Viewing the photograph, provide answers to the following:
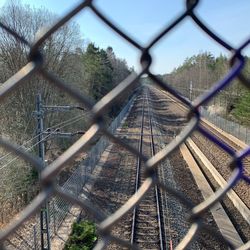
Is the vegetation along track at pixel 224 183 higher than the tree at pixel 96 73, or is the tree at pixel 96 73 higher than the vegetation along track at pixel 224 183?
the tree at pixel 96 73

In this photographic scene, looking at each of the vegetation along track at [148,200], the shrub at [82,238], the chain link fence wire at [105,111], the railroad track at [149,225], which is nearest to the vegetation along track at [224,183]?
the vegetation along track at [148,200]

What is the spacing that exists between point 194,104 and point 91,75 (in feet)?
105

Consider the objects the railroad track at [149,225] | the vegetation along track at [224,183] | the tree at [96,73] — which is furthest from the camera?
the tree at [96,73]

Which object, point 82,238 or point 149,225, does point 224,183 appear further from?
point 82,238

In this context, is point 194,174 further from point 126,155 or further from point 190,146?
point 190,146

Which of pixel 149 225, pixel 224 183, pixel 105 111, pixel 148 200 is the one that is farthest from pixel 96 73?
pixel 105 111

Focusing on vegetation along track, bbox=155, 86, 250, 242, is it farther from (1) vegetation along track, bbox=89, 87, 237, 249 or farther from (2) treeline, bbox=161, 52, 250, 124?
(2) treeline, bbox=161, 52, 250, 124

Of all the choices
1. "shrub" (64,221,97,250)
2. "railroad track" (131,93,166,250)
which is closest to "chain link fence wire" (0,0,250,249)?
"railroad track" (131,93,166,250)

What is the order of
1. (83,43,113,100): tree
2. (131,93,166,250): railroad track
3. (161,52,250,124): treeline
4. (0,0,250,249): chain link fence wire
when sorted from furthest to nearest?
(83,43,113,100): tree → (161,52,250,124): treeline → (131,93,166,250): railroad track → (0,0,250,249): chain link fence wire

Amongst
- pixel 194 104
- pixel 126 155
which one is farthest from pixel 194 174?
pixel 194 104

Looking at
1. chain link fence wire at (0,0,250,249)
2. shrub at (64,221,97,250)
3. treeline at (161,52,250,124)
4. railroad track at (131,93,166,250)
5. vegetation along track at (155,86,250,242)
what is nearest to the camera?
chain link fence wire at (0,0,250,249)

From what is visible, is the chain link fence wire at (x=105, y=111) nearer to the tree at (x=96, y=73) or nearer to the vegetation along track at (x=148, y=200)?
the vegetation along track at (x=148, y=200)

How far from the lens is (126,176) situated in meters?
16.2

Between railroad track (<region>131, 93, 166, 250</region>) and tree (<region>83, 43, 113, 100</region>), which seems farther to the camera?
tree (<region>83, 43, 113, 100</region>)
